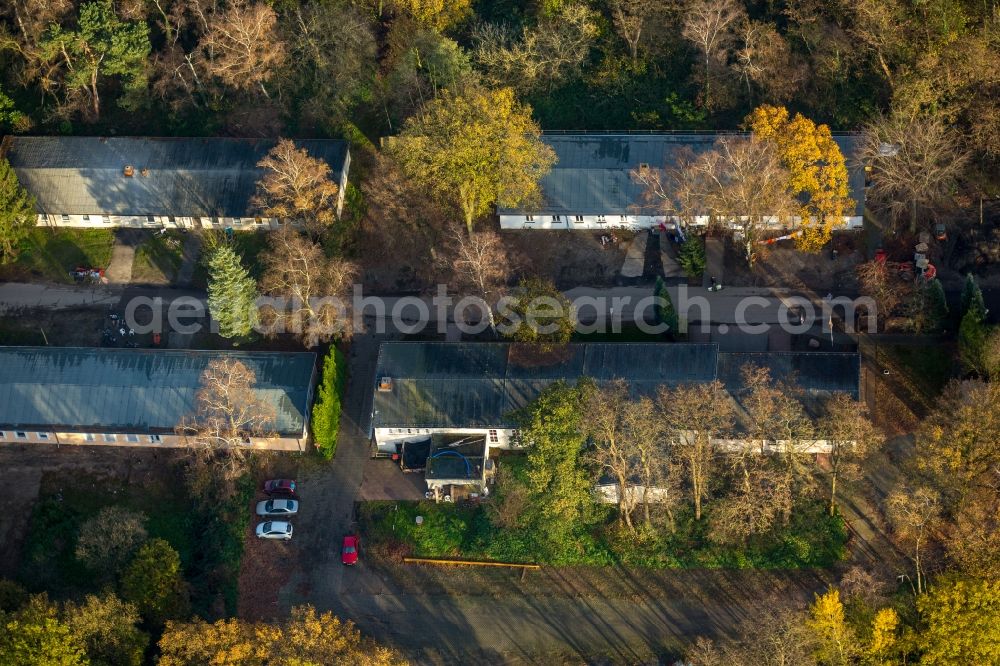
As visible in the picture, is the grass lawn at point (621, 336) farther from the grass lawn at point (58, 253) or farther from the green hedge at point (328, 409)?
the grass lawn at point (58, 253)

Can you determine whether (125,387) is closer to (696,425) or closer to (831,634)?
(696,425)

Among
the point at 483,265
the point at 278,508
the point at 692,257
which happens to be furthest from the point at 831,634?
the point at 278,508

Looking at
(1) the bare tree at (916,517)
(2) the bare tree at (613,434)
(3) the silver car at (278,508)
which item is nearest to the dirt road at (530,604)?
(3) the silver car at (278,508)

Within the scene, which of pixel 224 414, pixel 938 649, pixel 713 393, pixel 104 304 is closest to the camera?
pixel 938 649

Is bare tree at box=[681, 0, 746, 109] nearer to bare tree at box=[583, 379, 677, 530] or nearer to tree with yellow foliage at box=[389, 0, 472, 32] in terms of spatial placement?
tree with yellow foliage at box=[389, 0, 472, 32]

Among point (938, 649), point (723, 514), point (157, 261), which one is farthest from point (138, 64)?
point (938, 649)

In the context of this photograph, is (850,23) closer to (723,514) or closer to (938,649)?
(723,514)

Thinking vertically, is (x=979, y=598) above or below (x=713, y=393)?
below
